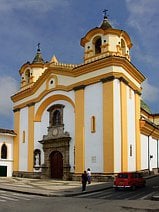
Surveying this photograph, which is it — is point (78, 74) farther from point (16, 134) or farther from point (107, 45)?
point (16, 134)

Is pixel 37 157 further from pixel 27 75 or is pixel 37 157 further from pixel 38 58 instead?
pixel 38 58

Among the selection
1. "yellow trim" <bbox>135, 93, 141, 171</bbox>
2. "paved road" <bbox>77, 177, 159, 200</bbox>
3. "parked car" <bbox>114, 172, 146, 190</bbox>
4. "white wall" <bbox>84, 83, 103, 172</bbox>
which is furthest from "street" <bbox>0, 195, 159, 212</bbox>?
"yellow trim" <bbox>135, 93, 141, 171</bbox>

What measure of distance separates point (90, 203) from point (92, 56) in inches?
724

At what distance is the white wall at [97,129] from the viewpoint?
30.7 metres

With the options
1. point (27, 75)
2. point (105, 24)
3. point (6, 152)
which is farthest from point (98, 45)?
point (6, 152)

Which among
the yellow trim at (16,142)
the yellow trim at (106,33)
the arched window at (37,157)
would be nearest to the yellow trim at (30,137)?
the arched window at (37,157)

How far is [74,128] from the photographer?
33.7 m

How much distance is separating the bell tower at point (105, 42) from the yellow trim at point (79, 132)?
12.0ft

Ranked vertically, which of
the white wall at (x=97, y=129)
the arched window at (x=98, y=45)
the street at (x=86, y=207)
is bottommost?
the street at (x=86, y=207)

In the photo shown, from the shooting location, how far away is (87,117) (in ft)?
106

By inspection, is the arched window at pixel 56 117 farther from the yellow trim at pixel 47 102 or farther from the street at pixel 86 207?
the street at pixel 86 207

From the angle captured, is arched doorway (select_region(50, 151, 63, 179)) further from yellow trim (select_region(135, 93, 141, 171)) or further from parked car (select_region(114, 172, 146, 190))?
parked car (select_region(114, 172, 146, 190))

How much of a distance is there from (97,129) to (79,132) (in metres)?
2.10

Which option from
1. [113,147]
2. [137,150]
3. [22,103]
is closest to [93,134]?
[113,147]
